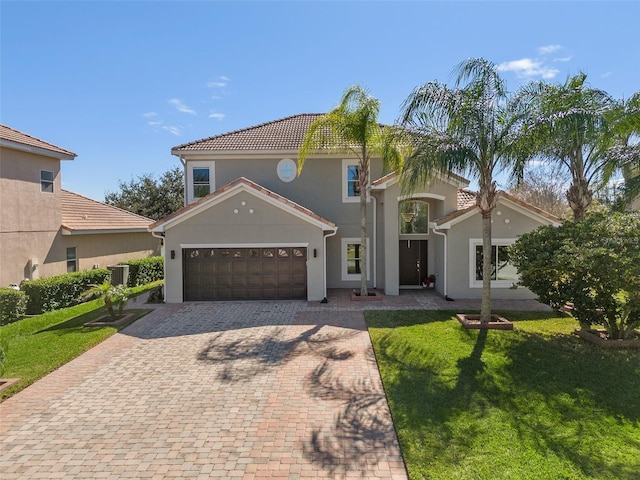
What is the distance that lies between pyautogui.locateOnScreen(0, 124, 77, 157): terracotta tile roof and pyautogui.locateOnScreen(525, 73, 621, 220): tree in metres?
20.4

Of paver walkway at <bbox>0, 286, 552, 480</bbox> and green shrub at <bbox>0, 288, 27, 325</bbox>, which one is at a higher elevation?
green shrub at <bbox>0, 288, 27, 325</bbox>

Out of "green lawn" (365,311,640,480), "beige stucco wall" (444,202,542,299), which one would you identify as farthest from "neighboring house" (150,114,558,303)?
"green lawn" (365,311,640,480)

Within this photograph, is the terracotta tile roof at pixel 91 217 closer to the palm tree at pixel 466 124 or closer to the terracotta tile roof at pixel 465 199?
the palm tree at pixel 466 124

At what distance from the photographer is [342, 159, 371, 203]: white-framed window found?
18.8 metres

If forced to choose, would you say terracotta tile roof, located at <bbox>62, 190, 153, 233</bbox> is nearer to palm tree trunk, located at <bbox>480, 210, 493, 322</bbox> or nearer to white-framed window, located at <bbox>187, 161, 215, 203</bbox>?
white-framed window, located at <bbox>187, 161, 215, 203</bbox>

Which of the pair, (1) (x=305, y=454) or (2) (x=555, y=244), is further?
(2) (x=555, y=244)

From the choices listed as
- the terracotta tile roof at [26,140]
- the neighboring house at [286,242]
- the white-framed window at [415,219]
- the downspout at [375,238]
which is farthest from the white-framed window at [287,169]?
the terracotta tile roof at [26,140]

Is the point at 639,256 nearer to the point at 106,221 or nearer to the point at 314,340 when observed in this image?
the point at 314,340

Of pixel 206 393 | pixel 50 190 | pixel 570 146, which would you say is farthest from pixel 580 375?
pixel 50 190

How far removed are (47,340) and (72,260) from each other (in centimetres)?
1006

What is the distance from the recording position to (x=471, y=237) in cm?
1602

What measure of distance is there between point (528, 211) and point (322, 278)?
9412 millimetres

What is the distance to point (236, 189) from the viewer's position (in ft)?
51.6

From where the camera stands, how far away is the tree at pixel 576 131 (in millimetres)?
10250
